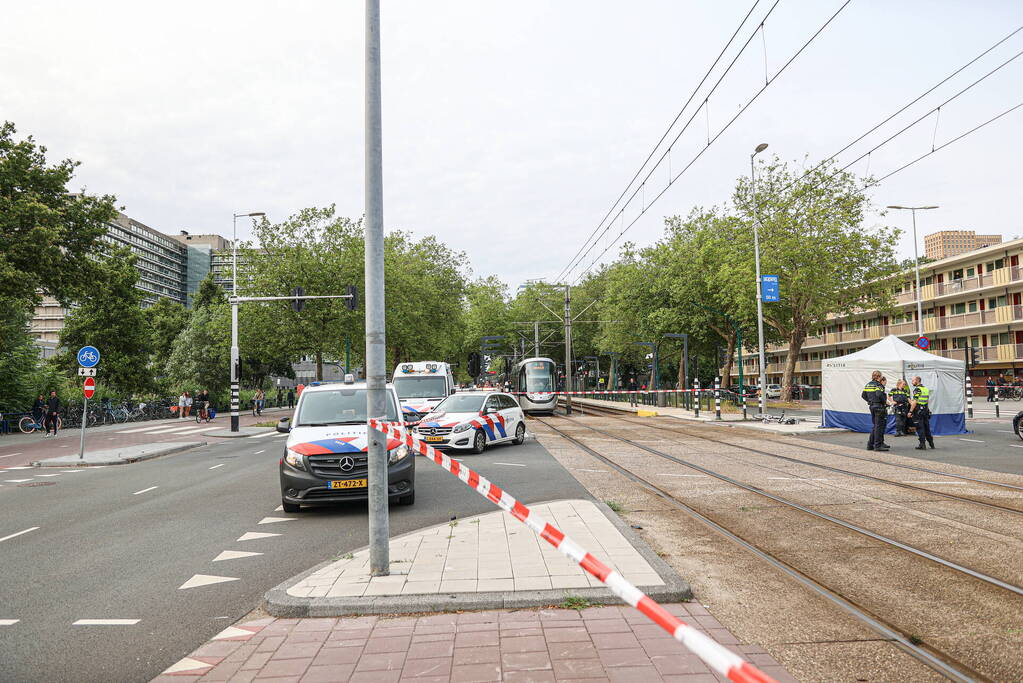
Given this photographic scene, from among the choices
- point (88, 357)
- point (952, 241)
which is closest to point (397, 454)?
point (88, 357)

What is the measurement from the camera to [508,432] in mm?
18609

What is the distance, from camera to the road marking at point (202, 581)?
232 inches

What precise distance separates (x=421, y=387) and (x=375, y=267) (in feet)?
60.0

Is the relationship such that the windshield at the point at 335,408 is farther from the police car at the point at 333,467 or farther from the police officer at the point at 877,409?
the police officer at the point at 877,409

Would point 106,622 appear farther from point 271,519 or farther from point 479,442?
point 479,442

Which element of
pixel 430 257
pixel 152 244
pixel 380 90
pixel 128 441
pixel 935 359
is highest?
pixel 152 244

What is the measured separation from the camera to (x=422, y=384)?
2406cm

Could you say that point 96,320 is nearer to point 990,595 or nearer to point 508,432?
point 508,432

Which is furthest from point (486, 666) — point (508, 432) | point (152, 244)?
point (152, 244)

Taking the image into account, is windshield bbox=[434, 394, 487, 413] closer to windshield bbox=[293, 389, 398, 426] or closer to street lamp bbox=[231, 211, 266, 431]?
windshield bbox=[293, 389, 398, 426]

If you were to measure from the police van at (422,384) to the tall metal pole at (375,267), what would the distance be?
56.9 feet

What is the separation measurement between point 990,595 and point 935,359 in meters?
17.5

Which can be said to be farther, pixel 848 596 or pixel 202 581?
pixel 202 581

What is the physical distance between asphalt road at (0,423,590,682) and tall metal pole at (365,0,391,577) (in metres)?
1.28
